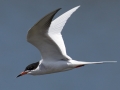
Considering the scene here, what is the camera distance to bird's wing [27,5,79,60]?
20.9 ft

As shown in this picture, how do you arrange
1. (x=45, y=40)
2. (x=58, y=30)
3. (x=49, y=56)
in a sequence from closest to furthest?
1. (x=45, y=40)
2. (x=49, y=56)
3. (x=58, y=30)

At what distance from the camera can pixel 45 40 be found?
6746 mm

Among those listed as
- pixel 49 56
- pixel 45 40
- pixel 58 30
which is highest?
pixel 58 30

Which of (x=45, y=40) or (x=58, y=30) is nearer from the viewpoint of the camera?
(x=45, y=40)

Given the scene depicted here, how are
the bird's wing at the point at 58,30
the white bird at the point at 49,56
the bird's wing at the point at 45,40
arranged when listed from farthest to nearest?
the bird's wing at the point at 58,30
the white bird at the point at 49,56
the bird's wing at the point at 45,40

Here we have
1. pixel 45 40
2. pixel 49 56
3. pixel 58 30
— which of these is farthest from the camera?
pixel 58 30

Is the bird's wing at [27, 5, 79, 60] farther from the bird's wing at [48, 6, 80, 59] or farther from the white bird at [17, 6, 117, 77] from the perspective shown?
the bird's wing at [48, 6, 80, 59]

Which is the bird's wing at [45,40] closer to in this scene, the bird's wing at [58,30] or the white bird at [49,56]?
the white bird at [49,56]

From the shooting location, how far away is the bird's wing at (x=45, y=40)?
637cm

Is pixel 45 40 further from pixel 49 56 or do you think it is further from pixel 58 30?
pixel 58 30

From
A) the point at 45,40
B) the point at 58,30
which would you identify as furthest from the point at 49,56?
the point at 58,30

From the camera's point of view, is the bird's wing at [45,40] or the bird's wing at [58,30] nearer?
the bird's wing at [45,40]

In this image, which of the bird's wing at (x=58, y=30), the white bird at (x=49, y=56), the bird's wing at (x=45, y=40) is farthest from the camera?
the bird's wing at (x=58, y=30)

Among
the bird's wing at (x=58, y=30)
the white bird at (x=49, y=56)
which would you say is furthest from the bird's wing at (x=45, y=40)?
the bird's wing at (x=58, y=30)
